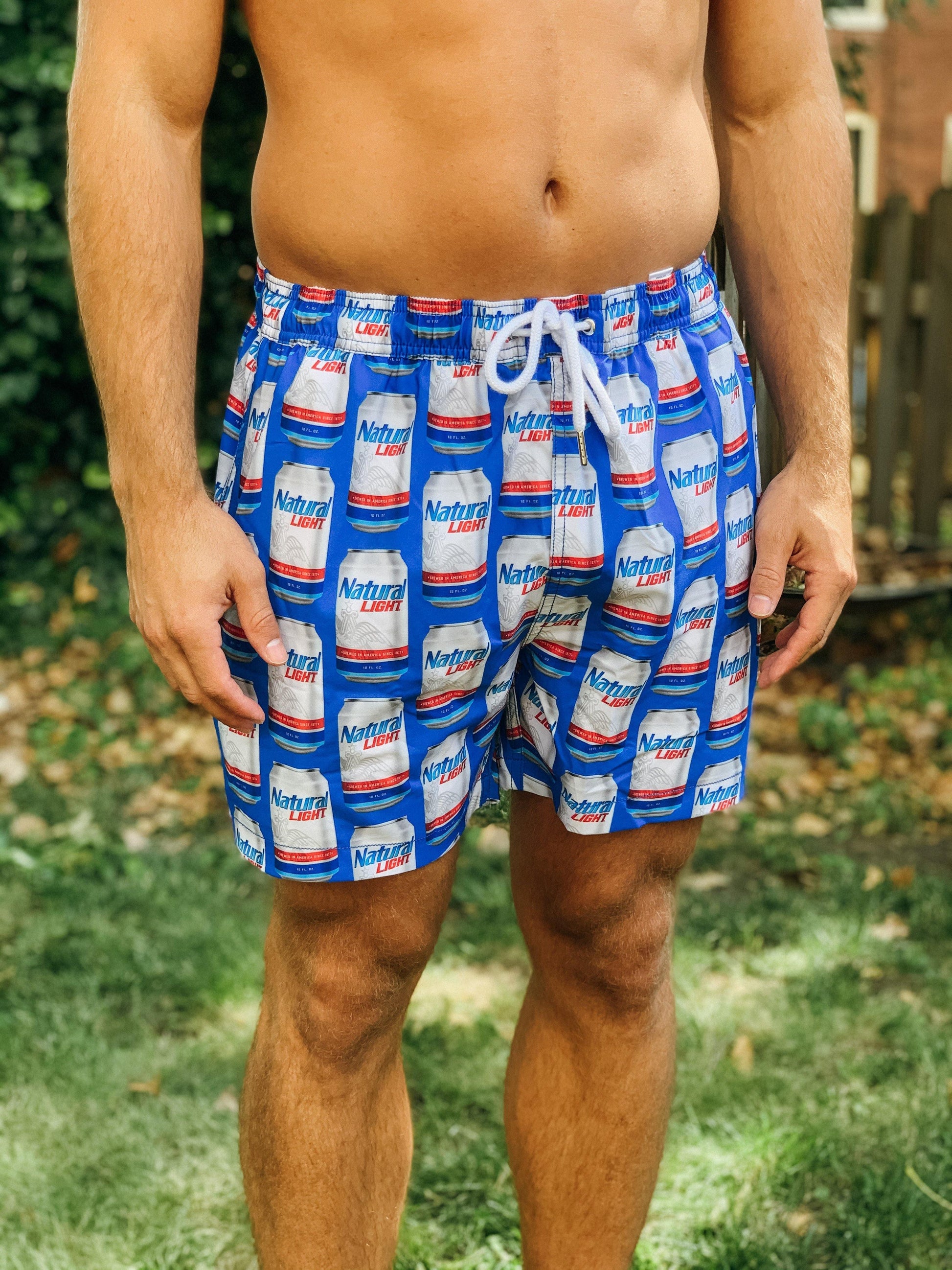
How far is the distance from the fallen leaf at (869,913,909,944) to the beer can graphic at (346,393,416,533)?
227 centimetres

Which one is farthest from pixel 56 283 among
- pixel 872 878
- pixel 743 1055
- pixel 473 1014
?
pixel 743 1055

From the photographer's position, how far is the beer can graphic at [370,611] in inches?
56.0

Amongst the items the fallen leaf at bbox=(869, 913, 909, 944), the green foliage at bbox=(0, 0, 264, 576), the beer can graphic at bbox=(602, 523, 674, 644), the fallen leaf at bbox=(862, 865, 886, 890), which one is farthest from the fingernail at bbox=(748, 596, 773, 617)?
the green foliage at bbox=(0, 0, 264, 576)

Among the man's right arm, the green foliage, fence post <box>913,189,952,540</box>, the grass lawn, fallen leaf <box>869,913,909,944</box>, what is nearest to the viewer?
the man's right arm

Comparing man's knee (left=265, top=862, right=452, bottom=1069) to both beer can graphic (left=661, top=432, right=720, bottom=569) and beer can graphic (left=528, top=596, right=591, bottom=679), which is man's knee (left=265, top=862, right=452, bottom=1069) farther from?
beer can graphic (left=661, top=432, right=720, bottom=569)

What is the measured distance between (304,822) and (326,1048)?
30cm

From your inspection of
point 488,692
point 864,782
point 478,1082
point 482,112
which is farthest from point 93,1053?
point 864,782

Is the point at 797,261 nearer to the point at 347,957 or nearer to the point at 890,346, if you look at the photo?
the point at 347,957

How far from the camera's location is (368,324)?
1.41 m

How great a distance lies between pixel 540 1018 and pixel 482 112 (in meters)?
1.21

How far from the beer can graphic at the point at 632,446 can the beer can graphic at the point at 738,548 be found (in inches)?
6.0

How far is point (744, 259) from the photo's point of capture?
176cm

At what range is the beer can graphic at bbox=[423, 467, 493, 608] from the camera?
4.68ft

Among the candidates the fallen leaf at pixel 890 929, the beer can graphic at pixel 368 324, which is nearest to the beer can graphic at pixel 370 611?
the beer can graphic at pixel 368 324
